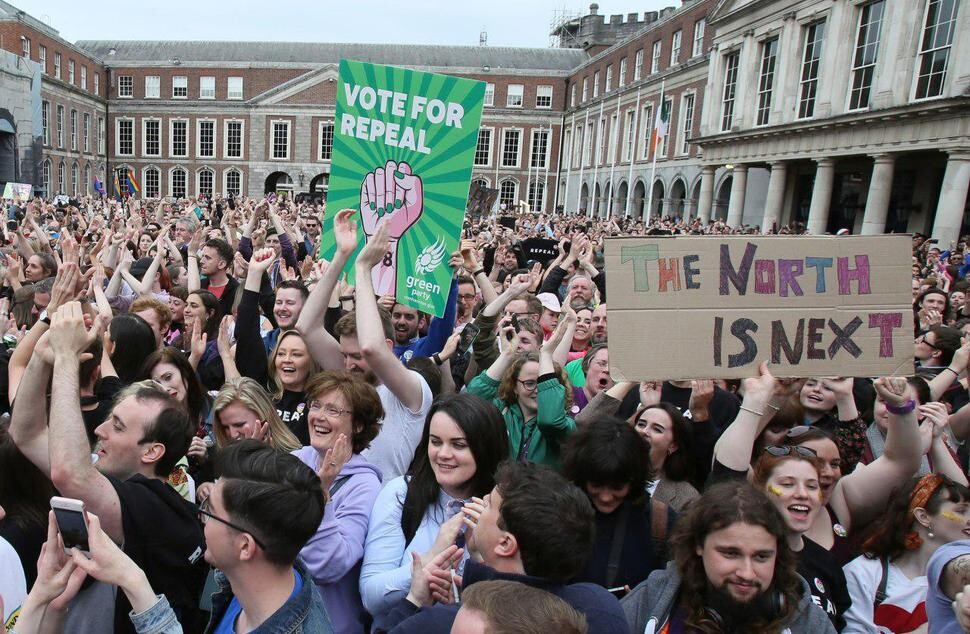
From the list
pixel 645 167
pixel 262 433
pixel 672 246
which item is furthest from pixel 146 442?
pixel 645 167

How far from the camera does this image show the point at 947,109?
1522cm

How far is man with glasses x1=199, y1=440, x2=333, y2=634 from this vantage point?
5.72 ft

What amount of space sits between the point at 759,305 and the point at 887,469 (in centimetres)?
92

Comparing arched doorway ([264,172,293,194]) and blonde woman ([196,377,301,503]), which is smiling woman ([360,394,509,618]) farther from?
arched doorway ([264,172,293,194])

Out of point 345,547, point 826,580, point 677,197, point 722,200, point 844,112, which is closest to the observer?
point 345,547

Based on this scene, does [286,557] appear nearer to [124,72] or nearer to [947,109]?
[947,109]

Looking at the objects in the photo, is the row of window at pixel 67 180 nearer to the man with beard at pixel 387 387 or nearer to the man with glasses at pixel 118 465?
the man with beard at pixel 387 387

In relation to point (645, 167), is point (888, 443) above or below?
below

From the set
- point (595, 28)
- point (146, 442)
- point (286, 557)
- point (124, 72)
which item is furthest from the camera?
point (595, 28)

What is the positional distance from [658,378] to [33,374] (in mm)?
2319

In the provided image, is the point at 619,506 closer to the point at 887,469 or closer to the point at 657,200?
the point at 887,469

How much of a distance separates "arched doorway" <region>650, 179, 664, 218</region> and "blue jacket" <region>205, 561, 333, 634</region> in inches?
1378

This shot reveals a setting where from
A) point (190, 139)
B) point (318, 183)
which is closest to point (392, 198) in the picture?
point (318, 183)

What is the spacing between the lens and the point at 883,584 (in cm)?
249
